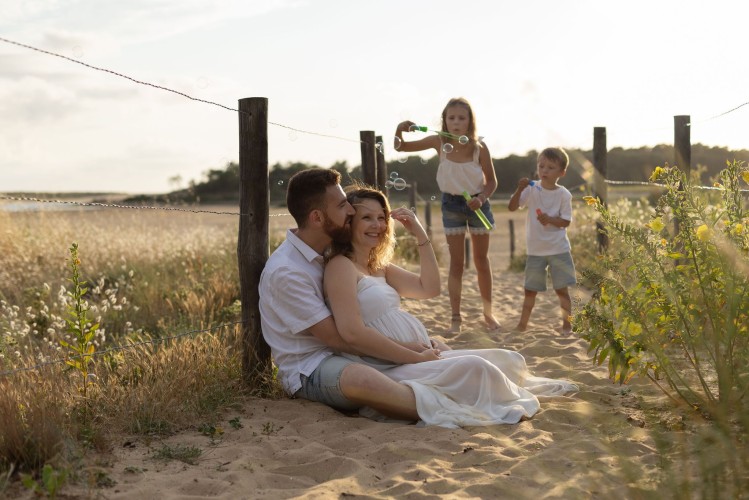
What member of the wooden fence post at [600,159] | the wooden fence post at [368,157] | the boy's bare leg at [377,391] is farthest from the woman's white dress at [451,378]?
the wooden fence post at [600,159]

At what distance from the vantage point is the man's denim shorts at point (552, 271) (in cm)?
710

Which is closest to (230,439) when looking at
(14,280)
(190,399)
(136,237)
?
(190,399)

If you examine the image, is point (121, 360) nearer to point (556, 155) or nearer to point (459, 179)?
point (459, 179)

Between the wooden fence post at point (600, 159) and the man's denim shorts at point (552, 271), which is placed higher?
the wooden fence post at point (600, 159)

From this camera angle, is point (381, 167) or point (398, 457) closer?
point (398, 457)

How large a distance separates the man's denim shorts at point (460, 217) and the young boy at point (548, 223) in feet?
1.05

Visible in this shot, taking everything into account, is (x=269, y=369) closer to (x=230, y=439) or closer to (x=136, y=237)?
(x=230, y=439)

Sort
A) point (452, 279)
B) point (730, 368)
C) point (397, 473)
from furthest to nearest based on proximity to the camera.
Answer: point (452, 279), point (730, 368), point (397, 473)

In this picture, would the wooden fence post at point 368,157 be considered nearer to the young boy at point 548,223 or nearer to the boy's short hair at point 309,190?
the young boy at point 548,223

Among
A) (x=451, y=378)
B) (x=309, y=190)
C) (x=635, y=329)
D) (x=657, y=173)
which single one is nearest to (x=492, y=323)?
(x=451, y=378)

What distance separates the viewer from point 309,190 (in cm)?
480

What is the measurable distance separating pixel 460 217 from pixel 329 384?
9.37 ft

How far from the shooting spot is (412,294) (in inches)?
211

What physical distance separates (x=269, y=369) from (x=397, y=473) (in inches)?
70.3
